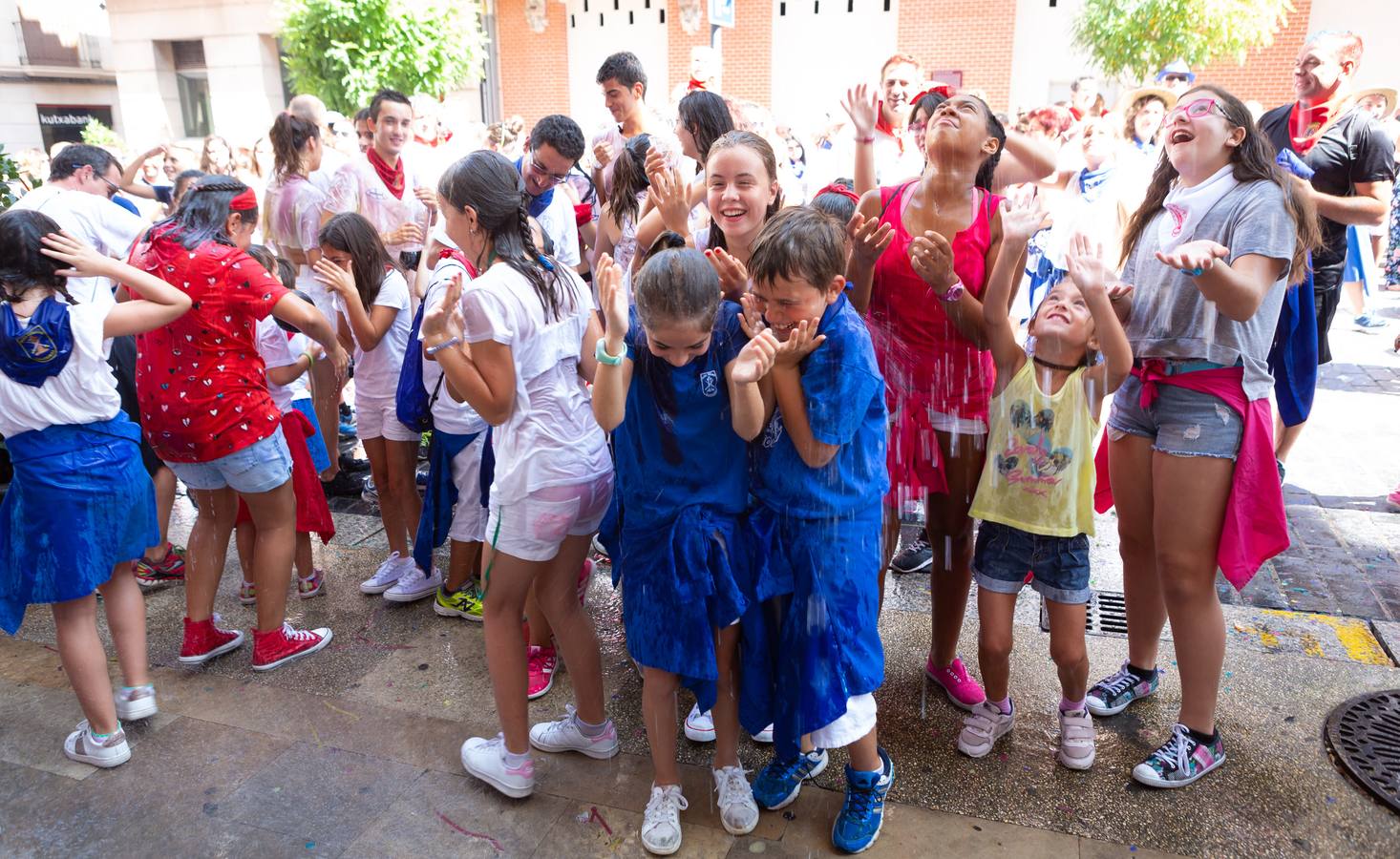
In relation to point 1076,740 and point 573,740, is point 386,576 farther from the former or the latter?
point 1076,740

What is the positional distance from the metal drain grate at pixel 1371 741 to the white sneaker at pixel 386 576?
145 inches

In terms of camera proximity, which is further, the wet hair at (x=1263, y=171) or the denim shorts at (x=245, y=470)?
the denim shorts at (x=245, y=470)

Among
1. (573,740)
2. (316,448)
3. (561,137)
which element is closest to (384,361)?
(316,448)

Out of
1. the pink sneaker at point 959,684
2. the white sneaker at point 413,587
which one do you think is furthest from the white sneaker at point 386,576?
the pink sneaker at point 959,684

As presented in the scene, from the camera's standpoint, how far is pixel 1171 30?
1609cm

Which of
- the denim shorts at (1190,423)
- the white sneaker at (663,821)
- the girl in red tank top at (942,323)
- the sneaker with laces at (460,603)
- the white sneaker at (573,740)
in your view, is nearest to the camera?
the white sneaker at (663,821)

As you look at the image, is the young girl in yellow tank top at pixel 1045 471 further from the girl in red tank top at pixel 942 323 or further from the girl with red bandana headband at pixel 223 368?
the girl with red bandana headband at pixel 223 368

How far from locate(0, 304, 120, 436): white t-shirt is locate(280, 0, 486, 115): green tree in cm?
1536

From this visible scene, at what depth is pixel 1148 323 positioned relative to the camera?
2738mm

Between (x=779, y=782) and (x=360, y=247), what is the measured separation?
2.84m

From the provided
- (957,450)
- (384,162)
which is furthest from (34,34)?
(957,450)

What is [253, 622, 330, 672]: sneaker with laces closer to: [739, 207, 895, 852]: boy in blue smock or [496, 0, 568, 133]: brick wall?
[739, 207, 895, 852]: boy in blue smock

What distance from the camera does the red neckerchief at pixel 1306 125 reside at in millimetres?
4582

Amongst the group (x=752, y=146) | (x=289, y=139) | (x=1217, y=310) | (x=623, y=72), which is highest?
(x=623, y=72)
